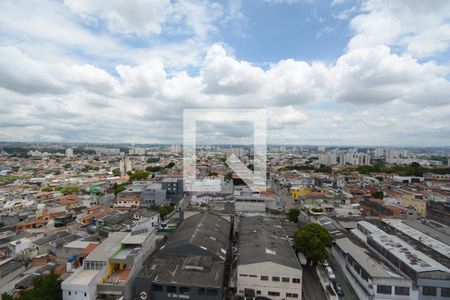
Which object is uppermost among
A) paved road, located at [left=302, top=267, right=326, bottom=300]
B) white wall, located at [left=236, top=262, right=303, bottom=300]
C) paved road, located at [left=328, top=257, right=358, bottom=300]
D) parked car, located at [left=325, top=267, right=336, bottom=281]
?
white wall, located at [left=236, top=262, right=303, bottom=300]

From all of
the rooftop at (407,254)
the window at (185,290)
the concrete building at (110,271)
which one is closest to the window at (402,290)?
the rooftop at (407,254)

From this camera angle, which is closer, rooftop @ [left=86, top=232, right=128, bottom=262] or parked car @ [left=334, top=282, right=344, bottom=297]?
rooftop @ [left=86, top=232, right=128, bottom=262]

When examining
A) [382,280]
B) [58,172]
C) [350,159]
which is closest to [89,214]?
[382,280]

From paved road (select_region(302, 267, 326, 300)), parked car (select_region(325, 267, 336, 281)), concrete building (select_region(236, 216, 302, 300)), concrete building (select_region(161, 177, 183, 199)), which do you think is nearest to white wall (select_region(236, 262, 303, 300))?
concrete building (select_region(236, 216, 302, 300))

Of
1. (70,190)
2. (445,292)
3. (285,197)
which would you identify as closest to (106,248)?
(445,292)

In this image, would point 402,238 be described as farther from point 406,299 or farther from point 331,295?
point 331,295

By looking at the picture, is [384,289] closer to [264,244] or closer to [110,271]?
[264,244]

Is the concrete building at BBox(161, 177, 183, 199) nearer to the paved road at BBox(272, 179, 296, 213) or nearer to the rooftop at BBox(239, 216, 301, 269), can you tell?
the paved road at BBox(272, 179, 296, 213)
